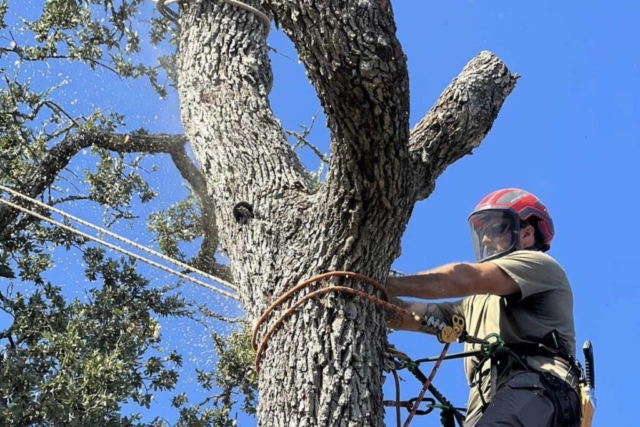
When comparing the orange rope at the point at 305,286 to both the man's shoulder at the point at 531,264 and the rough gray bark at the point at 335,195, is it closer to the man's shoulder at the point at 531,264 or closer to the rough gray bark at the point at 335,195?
the rough gray bark at the point at 335,195

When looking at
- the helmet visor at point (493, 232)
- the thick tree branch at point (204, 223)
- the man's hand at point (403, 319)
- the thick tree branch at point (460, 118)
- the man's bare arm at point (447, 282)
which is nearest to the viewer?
the man's bare arm at point (447, 282)

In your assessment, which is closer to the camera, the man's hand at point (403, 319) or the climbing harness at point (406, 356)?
the climbing harness at point (406, 356)

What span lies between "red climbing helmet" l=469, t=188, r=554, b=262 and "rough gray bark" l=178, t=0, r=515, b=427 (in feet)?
1.10

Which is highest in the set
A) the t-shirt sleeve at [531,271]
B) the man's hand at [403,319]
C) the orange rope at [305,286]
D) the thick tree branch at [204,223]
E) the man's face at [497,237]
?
the thick tree branch at [204,223]

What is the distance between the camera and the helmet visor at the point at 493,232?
10.9 feet

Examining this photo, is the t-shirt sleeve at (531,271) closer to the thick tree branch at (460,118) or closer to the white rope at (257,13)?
the thick tree branch at (460,118)

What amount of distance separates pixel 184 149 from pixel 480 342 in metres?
2.85

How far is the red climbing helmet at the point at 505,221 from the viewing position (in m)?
3.34

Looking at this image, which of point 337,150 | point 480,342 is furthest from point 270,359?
point 480,342

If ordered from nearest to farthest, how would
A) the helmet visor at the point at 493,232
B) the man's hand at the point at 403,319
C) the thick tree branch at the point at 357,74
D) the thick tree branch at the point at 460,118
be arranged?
the thick tree branch at the point at 357,74
the man's hand at the point at 403,319
the thick tree branch at the point at 460,118
the helmet visor at the point at 493,232

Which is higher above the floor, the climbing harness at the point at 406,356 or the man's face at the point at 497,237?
the man's face at the point at 497,237

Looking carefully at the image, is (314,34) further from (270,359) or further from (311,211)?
(270,359)

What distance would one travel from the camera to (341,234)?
2.50m

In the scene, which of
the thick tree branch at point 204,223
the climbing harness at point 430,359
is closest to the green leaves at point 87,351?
the thick tree branch at point 204,223
